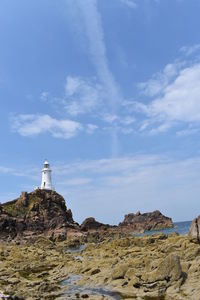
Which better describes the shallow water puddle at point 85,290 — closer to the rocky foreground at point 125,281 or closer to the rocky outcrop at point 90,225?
the rocky foreground at point 125,281

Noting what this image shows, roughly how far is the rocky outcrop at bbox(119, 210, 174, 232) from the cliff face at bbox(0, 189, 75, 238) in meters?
46.3

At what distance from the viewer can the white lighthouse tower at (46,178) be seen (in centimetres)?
12512

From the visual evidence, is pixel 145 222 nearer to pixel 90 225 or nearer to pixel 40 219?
pixel 90 225

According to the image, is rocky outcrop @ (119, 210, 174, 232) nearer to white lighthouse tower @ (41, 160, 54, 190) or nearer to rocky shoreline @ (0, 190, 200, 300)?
white lighthouse tower @ (41, 160, 54, 190)

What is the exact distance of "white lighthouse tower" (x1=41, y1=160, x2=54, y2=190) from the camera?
125 metres

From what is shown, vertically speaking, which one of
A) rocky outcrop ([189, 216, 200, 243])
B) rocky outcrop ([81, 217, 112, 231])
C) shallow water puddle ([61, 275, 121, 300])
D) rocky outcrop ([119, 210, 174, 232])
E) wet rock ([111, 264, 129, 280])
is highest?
rocky outcrop ([119, 210, 174, 232])

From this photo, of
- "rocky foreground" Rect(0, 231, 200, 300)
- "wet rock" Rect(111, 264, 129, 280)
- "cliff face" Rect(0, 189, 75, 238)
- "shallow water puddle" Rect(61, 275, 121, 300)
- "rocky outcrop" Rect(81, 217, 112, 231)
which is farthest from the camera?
"rocky outcrop" Rect(81, 217, 112, 231)

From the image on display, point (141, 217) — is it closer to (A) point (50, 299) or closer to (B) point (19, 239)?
(B) point (19, 239)

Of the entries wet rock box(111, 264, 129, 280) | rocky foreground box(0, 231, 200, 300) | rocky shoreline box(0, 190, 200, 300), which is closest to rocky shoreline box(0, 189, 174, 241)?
rocky shoreline box(0, 190, 200, 300)

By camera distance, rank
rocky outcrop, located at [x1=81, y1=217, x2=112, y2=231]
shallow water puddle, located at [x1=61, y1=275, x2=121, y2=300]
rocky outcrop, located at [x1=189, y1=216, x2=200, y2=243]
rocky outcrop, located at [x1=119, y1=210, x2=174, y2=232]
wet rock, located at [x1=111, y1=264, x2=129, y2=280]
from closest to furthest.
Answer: shallow water puddle, located at [x1=61, y1=275, x2=121, y2=300], wet rock, located at [x1=111, y1=264, x2=129, y2=280], rocky outcrop, located at [x1=189, y1=216, x2=200, y2=243], rocky outcrop, located at [x1=81, y1=217, x2=112, y2=231], rocky outcrop, located at [x1=119, y1=210, x2=174, y2=232]

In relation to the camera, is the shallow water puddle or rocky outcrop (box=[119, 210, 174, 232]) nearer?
the shallow water puddle

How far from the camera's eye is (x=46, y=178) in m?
126

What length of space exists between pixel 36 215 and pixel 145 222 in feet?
222

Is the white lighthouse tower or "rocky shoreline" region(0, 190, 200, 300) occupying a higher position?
the white lighthouse tower
